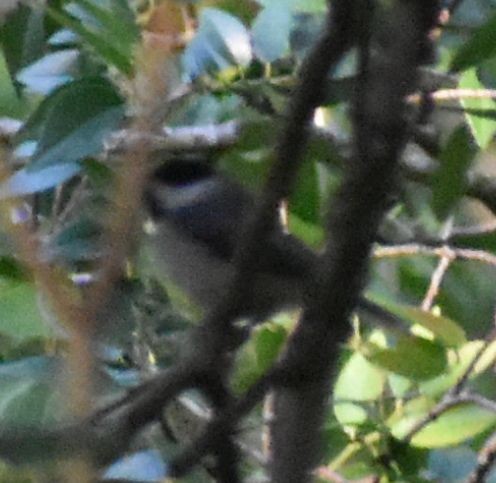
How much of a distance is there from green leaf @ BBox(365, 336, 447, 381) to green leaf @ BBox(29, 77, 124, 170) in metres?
0.38

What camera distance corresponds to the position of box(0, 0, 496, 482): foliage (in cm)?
103

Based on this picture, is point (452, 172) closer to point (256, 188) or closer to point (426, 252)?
point (256, 188)

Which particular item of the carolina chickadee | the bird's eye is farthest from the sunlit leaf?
the bird's eye

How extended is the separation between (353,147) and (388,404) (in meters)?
0.96

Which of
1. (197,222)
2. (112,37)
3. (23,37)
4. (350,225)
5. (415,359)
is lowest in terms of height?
(197,222)

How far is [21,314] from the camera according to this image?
1.12 meters

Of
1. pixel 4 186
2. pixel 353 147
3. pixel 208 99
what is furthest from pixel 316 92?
pixel 208 99

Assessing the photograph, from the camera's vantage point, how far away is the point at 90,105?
1051 millimetres

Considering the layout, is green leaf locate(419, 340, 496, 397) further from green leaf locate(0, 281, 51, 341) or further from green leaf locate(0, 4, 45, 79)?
green leaf locate(0, 4, 45, 79)

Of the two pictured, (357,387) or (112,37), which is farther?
(357,387)

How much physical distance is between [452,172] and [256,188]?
0.63ft

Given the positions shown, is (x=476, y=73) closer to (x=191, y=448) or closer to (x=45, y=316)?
(x=45, y=316)

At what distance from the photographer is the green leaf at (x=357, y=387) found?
1281 mm

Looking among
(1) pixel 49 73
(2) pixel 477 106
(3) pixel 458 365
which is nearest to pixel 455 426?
(3) pixel 458 365
